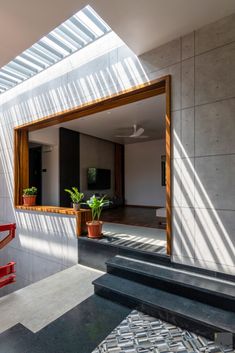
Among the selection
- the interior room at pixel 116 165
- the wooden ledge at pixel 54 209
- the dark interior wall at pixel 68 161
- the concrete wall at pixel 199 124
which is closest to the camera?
the concrete wall at pixel 199 124

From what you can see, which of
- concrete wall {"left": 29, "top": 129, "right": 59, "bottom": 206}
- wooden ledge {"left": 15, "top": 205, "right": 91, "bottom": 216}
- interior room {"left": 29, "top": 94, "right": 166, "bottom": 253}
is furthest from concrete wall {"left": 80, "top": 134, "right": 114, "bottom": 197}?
wooden ledge {"left": 15, "top": 205, "right": 91, "bottom": 216}

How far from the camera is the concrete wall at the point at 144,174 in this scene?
8477mm

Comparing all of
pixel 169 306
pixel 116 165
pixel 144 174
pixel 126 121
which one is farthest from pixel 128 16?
pixel 116 165

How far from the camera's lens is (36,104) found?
4.44 meters

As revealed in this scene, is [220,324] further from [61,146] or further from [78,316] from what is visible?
[61,146]

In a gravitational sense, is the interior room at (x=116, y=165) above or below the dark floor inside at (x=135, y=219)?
above

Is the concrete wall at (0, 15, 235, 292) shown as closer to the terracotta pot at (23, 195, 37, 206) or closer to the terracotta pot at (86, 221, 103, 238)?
the terracotta pot at (86, 221, 103, 238)

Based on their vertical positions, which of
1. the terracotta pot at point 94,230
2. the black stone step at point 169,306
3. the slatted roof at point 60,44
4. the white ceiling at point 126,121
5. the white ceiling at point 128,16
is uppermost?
the slatted roof at point 60,44

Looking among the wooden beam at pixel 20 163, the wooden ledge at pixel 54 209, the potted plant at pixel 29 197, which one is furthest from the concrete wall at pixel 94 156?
the wooden ledge at pixel 54 209

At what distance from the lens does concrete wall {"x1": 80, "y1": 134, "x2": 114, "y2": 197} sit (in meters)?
7.59

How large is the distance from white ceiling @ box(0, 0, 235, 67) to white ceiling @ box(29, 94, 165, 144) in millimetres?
1616

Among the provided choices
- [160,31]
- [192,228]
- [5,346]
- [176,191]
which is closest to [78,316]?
[5,346]

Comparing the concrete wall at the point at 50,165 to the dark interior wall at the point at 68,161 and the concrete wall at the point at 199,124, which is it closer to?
the dark interior wall at the point at 68,161

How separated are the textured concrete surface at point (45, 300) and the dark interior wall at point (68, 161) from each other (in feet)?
12.4
